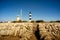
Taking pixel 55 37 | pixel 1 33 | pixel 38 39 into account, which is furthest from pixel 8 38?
pixel 55 37

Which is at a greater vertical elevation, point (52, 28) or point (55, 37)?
point (52, 28)

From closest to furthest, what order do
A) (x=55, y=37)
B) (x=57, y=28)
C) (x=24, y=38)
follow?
(x=24, y=38)
(x=55, y=37)
(x=57, y=28)

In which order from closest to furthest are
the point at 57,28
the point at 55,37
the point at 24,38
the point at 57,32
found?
1. the point at 24,38
2. the point at 55,37
3. the point at 57,32
4. the point at 57,28

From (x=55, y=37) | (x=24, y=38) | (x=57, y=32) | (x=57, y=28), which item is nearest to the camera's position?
(x=24, y=38)

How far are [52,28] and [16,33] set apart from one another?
Result: 354cm

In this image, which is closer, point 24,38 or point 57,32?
point 24,38

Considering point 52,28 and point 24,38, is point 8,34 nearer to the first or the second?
point 24,38

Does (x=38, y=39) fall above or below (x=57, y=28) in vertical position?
below

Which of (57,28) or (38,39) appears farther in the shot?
(57,28)

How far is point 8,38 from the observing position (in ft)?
27.2

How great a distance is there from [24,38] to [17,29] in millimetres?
2158

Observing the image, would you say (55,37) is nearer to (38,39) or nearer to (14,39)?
(38,39)

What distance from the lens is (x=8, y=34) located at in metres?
9.02

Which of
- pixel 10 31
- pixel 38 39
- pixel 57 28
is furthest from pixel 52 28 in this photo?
pixel 10 31
